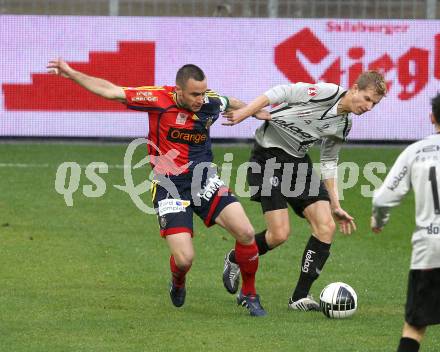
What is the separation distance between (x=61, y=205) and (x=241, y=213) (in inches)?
252

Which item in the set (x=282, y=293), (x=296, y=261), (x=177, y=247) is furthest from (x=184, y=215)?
(x=296, y=261)

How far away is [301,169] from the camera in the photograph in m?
10.6

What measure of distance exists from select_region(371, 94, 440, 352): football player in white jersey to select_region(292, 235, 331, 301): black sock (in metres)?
2.85

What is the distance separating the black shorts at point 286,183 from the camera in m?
10.5

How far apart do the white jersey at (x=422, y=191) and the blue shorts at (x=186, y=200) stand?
2.73 m

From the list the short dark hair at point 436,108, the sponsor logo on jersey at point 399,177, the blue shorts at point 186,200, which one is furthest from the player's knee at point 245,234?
the short dark hair at point 436,108

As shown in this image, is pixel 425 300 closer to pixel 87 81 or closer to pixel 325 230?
pixel 325 230

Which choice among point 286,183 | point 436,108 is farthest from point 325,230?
point 436,108

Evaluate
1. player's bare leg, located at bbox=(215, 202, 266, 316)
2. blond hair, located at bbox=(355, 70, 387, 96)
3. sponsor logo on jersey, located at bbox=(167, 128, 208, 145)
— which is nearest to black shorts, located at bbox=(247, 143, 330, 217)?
player's bare leg, located at bbox=(215, 202, 266, 316)

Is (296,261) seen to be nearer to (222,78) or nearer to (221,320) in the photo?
(221,320)

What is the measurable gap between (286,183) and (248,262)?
2.82 feet

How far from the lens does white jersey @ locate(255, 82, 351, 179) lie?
10.3 m

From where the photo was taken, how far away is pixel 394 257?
42.6ft

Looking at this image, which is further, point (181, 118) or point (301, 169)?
point (301, 169)
